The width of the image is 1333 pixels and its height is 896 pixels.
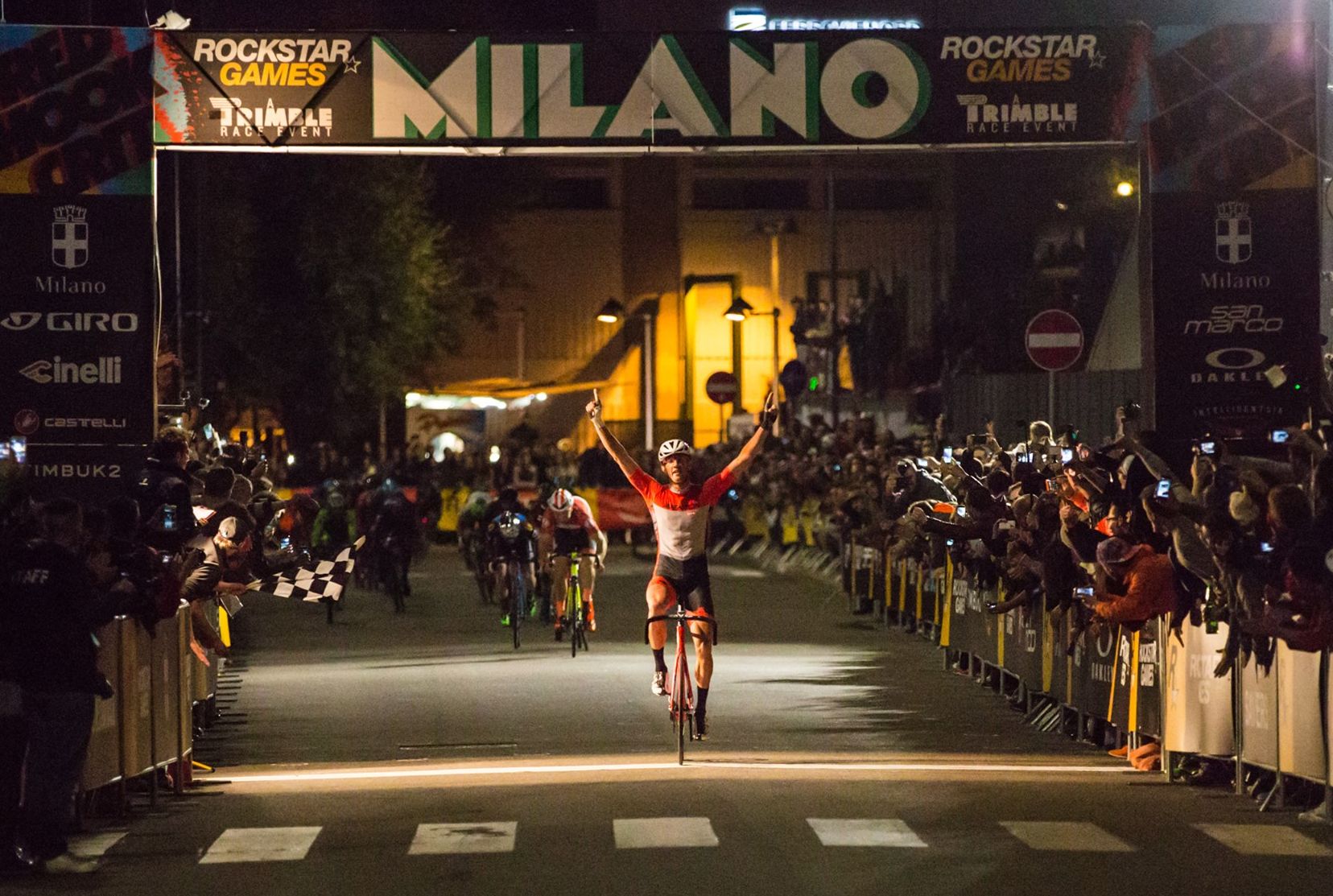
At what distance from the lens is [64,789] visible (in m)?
11.0

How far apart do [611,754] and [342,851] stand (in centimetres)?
407

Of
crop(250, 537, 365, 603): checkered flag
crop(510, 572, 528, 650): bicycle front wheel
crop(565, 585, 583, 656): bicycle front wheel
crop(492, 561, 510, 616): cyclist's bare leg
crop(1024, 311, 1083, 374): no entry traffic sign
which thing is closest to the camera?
crop(250, 537, 365, 603): checkered flag

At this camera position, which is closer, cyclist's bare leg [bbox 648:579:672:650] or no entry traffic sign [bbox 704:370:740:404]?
cyclist's bare leg [bbox 648:579:672:650]

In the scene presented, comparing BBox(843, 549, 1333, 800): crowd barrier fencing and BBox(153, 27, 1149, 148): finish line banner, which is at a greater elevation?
BBox(153, 27, 1149, 148): finish line banner

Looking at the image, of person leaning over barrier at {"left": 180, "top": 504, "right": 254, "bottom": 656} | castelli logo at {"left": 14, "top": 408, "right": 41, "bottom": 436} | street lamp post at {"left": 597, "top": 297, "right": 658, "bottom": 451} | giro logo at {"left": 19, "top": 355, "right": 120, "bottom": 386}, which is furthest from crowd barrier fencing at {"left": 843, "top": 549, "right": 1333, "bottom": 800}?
street lamp post at {"left": 597, "top": 297, "right": 658, "bottom": 451}

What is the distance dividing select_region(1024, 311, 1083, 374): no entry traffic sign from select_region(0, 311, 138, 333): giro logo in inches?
349

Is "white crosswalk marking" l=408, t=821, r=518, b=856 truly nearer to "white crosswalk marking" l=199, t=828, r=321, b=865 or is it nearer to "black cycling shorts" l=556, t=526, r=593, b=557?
"white crosswalk marking" l=199, t=828, r=321, b=865

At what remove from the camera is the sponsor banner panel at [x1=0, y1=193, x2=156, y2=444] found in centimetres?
1677

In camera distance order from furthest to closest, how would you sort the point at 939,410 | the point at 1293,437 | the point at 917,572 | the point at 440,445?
the point at 440,445, the point at 939,410, the point at 917,572, the point at 1293,437

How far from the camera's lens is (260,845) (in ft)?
38.4

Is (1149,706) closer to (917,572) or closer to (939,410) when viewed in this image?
(917,572)

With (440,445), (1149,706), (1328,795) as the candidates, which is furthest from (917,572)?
(440,445)

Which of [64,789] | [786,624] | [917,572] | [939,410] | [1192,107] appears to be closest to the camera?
[64,789]

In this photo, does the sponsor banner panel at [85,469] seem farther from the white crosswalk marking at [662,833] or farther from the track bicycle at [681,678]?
the white crosswalk marking at [662,833]
